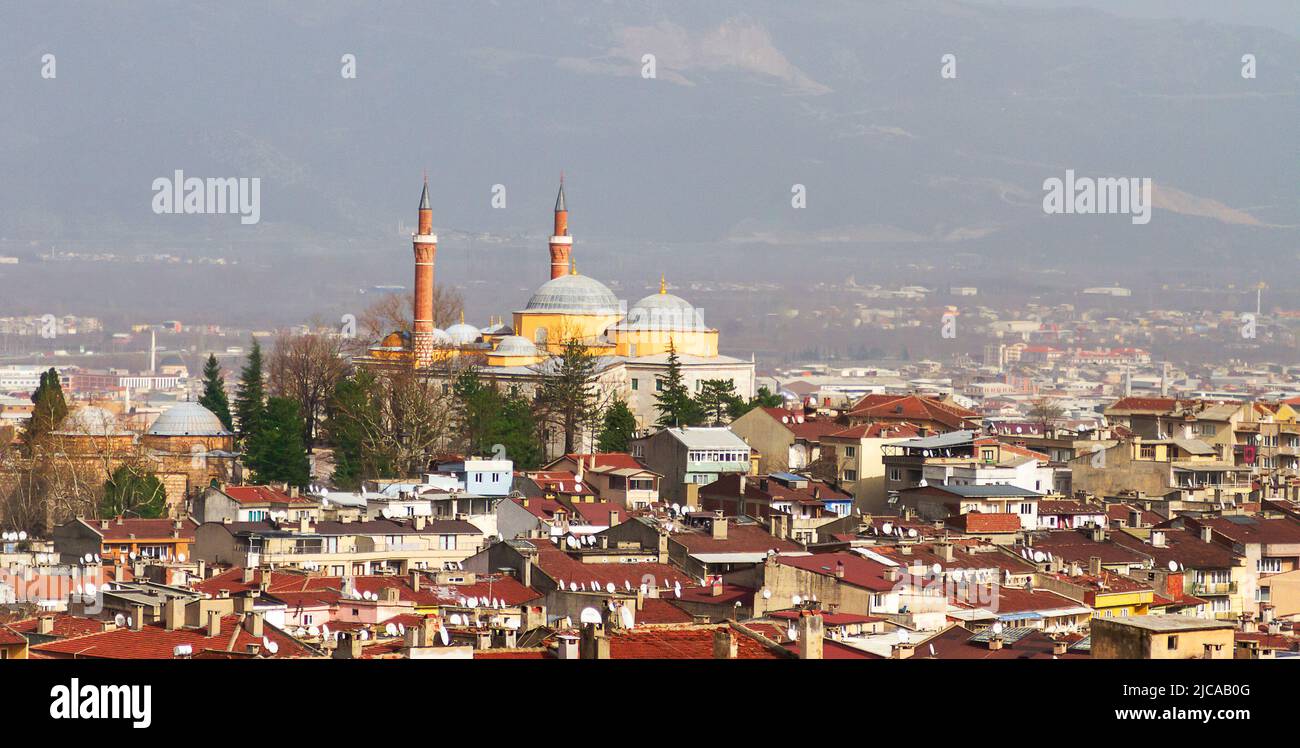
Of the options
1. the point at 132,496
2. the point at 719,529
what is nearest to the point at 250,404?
the point at 132,496

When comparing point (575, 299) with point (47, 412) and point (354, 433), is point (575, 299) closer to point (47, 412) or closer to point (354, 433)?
point (354, 433)

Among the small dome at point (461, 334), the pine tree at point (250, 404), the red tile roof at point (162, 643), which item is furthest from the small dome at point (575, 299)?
the red tile roof at point (162, 643)

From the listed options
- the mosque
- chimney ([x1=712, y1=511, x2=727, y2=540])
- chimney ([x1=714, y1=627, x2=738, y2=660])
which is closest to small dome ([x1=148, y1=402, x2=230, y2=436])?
the mosque

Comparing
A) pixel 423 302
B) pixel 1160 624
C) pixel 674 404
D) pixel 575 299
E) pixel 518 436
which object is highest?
pixel 575 299
